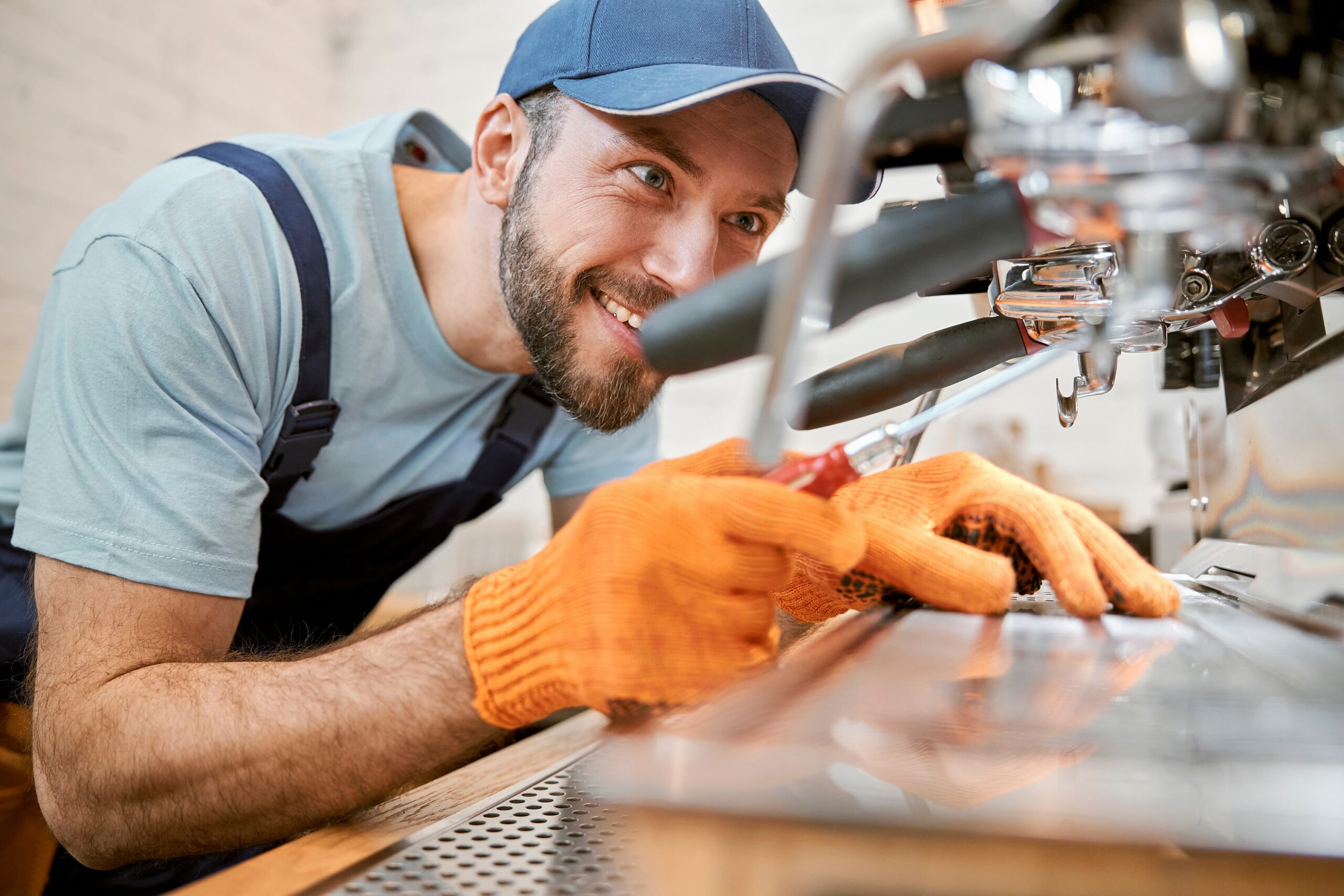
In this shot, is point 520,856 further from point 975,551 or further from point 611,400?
point 611,400

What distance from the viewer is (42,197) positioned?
1988mm

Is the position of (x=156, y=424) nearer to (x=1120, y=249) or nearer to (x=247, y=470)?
(x=247, y=470)

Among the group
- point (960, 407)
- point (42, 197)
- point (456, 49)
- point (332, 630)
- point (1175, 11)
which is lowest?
point (332, 630)

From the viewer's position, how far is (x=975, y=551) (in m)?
0.44

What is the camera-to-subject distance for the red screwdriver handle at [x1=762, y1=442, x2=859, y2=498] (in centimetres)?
35

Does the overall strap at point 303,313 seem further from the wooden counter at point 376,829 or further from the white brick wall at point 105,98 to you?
the white brick wall at point 105,98

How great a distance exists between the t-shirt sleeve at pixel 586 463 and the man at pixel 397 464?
37 mm

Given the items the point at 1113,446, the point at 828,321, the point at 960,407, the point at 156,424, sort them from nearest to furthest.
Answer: the point at 828,321, the point at 960,407, the point at 156,424, the point at 1113,446

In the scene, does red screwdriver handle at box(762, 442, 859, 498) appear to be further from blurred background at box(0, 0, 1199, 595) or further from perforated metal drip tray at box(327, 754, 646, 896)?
blurred background at box(0, 0, 1199, 595)

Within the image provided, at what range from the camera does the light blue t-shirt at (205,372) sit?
572mm

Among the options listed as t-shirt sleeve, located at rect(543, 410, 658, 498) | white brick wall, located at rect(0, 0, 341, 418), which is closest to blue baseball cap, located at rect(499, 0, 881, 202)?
t-shirt sleeve, located at rect(543, 410, 658, 498)

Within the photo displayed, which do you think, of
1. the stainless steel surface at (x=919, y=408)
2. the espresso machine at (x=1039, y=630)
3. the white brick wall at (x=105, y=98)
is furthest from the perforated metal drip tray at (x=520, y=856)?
the white brick wall at (x=105, y=98)

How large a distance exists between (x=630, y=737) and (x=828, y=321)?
0.50 ft

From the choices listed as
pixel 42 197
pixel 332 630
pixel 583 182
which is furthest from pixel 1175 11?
pixel 42 197
